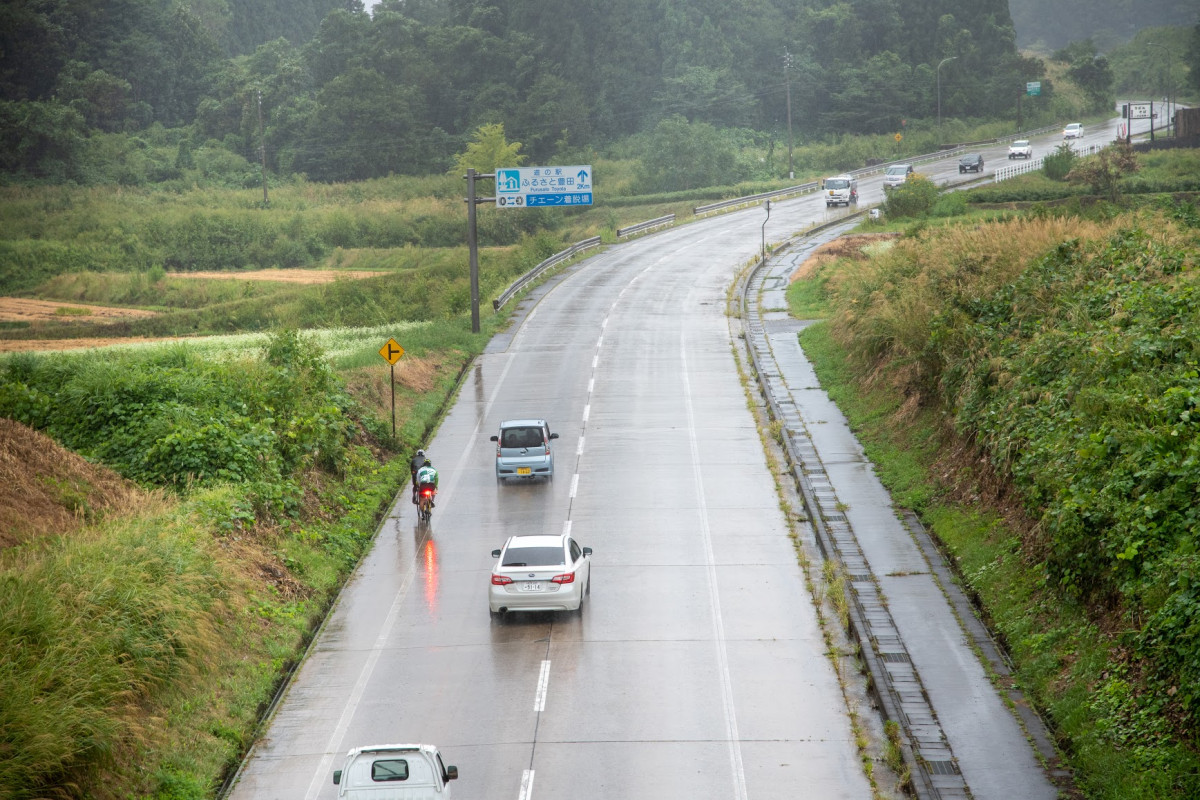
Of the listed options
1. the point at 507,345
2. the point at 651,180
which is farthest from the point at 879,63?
the point at 507,345

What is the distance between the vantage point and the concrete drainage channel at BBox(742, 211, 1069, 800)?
609 inches

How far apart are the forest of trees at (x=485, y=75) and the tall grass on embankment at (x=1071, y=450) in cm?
7900

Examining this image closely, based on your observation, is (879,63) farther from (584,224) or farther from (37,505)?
(37,505)

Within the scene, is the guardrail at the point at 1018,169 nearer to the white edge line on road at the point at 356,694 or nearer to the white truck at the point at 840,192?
the white truck at the point at 840,192

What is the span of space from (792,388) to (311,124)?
8973 cm

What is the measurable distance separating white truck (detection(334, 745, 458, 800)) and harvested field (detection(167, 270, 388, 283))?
68.2 metres

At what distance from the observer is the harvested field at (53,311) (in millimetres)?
65681

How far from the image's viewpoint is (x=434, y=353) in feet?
144

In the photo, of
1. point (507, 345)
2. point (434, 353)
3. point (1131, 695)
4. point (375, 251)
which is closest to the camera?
point (1131, 695)

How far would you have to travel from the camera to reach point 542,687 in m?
17.8

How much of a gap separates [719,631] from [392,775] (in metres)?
8.71

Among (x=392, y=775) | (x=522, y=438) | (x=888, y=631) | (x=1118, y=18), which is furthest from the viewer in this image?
(x=1118, y=18)

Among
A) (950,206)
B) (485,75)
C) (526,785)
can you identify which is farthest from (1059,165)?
(526,785)

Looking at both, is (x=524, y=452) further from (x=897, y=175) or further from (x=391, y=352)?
(x=897, y=175)
